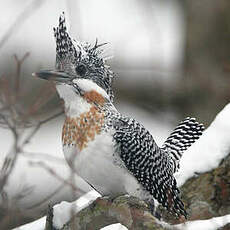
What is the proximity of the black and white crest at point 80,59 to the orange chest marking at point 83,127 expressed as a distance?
0.69 ft

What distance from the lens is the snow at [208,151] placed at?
6.33 metres

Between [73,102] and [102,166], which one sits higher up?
[73,102]

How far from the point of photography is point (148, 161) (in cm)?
598

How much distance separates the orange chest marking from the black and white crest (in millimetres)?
209

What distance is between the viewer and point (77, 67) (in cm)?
590

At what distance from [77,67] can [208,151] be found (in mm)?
1089

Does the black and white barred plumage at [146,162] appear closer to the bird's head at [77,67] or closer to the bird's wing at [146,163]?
the bird's wing at [146,163]

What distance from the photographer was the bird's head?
5.78 meters

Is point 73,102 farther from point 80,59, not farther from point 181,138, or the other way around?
point 181,138

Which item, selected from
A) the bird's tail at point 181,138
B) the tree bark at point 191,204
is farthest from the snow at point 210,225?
the bird's tail at point 181,138

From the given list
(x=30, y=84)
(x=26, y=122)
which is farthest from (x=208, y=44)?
(x=26, y=122)

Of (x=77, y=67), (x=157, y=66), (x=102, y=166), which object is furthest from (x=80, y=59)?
(x=157, y=66)

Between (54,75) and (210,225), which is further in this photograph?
(54,75)

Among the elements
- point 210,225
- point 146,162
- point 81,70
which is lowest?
point 210,225
